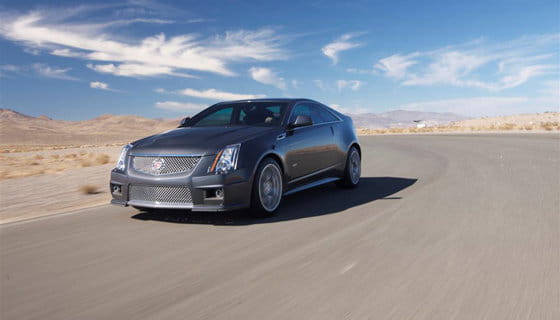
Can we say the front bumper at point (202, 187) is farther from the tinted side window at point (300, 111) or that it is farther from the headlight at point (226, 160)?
the tinted side window at point (300, 111)

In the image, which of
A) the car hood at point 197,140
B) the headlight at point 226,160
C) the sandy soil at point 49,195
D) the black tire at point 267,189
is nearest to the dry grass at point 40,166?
the sandy soil at point 49,195

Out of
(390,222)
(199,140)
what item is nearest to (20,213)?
(199,140)

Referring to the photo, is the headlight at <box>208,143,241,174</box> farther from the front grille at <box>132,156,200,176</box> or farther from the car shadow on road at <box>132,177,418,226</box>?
the car shadow on road at <box>132,177,418,226</box>

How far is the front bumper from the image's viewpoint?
582 centimetres

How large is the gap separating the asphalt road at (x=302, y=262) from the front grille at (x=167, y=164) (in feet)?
2.12

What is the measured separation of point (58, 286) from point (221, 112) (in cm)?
456

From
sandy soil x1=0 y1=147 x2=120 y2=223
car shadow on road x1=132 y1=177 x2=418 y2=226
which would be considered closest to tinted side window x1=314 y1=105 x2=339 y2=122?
car shadow on road x1=132 y1=177 x2=418 y2=226

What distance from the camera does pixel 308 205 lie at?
727 centimetres

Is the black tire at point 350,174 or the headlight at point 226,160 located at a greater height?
the headlight at point 226,160

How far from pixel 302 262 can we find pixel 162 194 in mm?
2347

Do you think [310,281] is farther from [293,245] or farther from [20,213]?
[20,213]

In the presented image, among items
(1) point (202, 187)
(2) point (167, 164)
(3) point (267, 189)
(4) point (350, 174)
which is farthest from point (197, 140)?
(4) point (350, 174)

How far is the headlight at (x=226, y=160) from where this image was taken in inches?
232

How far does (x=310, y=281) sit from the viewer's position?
3.77m
